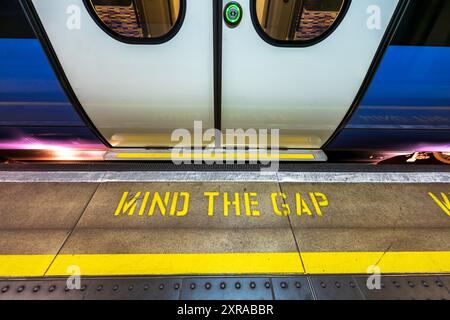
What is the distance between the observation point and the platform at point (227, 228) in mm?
1880

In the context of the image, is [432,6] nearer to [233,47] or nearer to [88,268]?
[233,47]

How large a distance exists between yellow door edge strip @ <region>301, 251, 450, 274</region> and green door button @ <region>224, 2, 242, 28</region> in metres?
1.84

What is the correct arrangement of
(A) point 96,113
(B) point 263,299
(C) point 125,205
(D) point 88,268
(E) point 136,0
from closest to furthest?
(B) point 263,299 → (D) point 88,268 → (E) point 136,0 → (C) point 125,205 → (A) point 96,113

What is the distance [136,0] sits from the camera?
2.23 m

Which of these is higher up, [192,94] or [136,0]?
[136,0]

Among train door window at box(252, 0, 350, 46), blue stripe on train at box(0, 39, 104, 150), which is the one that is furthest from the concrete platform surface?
train door window at box(252, 0, 350, 46)

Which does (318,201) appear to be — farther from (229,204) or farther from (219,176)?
(219,176)

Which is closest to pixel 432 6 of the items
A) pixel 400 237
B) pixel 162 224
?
pixel 400 237

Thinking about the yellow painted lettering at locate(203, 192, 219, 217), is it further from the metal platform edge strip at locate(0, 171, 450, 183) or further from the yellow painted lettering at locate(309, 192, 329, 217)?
the yellow painted lettering at locate(309, 192, 329, 217)

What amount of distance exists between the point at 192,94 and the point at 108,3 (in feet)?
3.10

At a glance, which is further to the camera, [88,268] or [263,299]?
[88,268]

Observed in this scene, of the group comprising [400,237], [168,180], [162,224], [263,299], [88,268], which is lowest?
[263,299]

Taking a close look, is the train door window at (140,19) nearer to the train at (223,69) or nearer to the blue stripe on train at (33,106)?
the train at (223,69)

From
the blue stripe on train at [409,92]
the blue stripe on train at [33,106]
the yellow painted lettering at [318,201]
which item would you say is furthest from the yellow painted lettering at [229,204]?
the blue stripe on train at [33,106]
